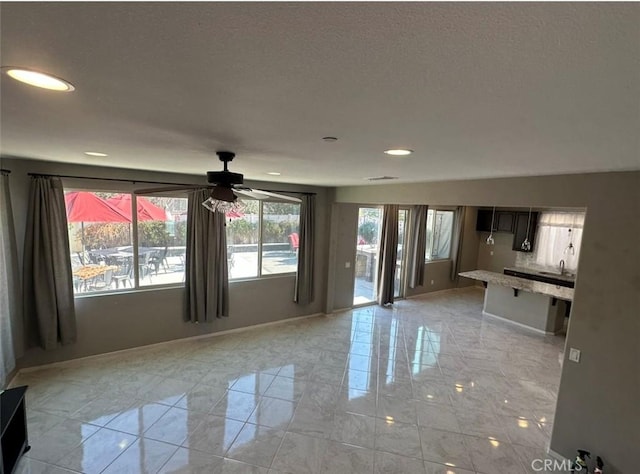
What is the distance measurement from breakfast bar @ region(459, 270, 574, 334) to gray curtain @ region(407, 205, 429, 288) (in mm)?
1381

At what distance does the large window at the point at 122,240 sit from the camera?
3908 millimetres

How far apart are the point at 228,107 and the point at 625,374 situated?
3288 mm

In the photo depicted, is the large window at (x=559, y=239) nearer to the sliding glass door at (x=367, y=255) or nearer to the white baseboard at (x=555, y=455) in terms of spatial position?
the sliding glass door at (x=367, y=255)

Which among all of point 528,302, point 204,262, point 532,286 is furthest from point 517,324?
point 204,262

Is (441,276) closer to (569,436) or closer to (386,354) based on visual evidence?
(386,354)

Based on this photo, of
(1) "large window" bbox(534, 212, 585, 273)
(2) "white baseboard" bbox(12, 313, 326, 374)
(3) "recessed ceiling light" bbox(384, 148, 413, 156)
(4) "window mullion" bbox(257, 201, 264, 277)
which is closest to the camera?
(3) "recessed ceiling light" bbox(384, 148, 413, 156)

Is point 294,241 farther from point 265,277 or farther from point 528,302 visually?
point 528,302

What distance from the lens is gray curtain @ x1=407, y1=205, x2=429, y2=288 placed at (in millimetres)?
7301

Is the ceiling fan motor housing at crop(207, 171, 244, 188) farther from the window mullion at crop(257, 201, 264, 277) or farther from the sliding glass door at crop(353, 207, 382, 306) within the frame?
the sliding glass door at crop(353, 207, 382, 306)

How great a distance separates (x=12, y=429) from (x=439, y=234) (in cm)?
834

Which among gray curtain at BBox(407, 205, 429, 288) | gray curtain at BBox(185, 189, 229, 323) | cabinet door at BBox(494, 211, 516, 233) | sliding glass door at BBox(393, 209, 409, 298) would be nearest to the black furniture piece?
gray curtain at BBox(185, 189, 229, 323)

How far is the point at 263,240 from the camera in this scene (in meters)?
5.38

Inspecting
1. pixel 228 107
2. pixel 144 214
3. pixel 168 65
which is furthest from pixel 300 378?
pixel 168 65

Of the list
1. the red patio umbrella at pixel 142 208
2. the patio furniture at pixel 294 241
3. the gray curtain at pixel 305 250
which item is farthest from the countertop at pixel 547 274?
the red patio umbrella at pixel 142 208
